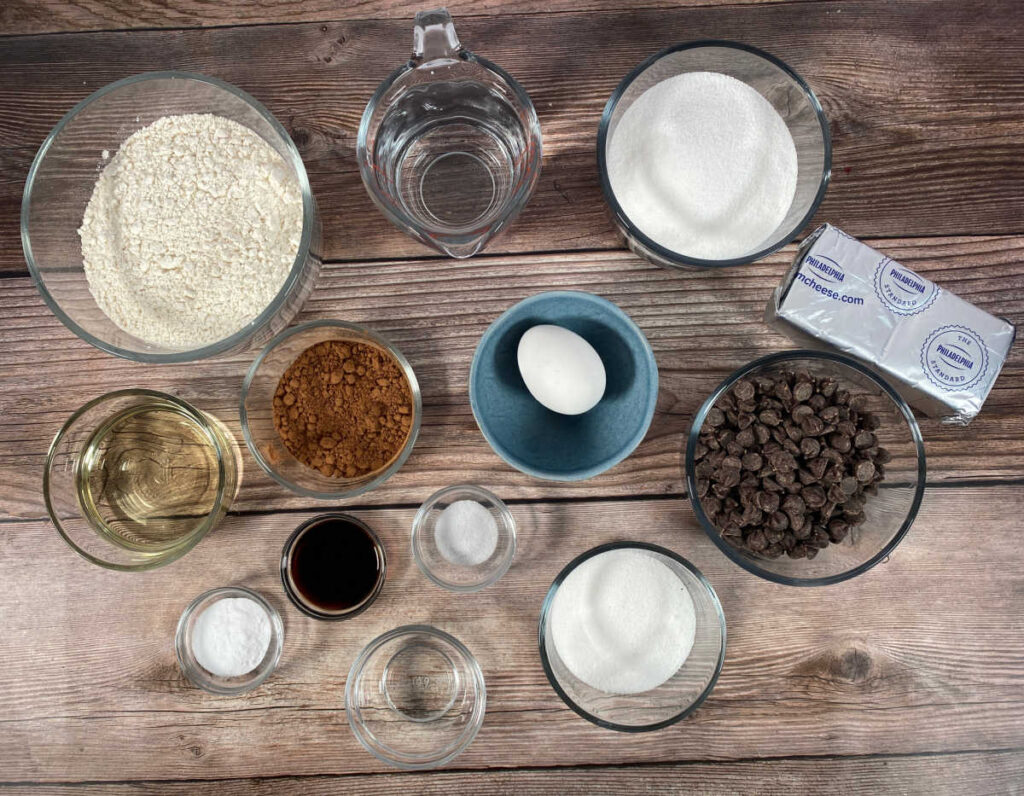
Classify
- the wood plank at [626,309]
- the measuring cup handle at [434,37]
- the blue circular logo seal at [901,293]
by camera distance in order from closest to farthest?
the measuring cup handle at [434,37] → the blue circular logo seal at [901,293] → the wood plank at [626,309]

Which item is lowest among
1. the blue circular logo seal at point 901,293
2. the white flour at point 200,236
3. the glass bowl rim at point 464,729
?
the glass bowl rim at point 464,729

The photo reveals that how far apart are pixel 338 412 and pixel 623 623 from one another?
56 cm

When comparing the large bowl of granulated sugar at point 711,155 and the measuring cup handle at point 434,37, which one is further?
the large bowl of granulated sugar at point 711,155

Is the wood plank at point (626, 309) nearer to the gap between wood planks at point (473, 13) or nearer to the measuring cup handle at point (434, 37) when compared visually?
the measuring cup handle at point (434, 37)

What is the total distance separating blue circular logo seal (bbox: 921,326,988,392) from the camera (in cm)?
100

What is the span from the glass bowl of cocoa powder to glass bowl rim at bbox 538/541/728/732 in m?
0.32

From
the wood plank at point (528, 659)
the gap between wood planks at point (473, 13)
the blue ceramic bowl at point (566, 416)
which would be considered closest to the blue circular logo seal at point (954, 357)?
the wood plank at point (528, 659)

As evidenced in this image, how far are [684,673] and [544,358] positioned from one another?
0.55m

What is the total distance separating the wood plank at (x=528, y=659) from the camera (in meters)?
1.10

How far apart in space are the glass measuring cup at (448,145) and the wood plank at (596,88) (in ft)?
0.25

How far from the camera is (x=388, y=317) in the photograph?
112 cm

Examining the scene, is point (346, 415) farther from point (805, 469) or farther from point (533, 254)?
point (805, 469)

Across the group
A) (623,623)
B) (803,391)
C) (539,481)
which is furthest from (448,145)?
(623,623)

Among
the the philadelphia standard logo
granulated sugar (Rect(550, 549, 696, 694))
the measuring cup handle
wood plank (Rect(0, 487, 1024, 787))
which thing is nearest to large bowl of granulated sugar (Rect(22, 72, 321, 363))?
the measuring cup handle
